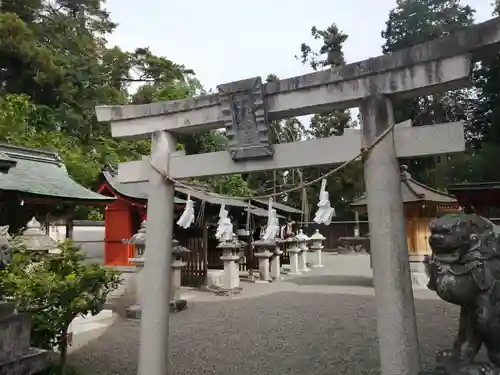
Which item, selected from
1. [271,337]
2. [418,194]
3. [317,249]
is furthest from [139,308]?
[317,249]

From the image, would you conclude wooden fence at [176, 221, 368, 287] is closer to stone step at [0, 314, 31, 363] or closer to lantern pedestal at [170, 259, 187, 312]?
lantern pedestal at [170, 259, 187, 312]

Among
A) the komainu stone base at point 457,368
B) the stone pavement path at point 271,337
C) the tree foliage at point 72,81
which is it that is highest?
the tree foliage at point 72,81

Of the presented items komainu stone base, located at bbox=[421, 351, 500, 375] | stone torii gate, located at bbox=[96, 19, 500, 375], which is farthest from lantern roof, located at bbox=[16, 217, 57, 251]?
komainu stone base, located at bbox=[421, 351, 500, 375]

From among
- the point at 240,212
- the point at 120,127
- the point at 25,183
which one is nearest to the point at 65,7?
the point at 240,212

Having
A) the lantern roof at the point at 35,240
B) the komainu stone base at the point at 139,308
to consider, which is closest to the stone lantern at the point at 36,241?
the lantern roof at the point at 35,240

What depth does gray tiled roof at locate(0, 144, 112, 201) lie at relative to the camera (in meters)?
9.95

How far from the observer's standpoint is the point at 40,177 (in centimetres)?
1147

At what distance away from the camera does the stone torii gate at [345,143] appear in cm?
332

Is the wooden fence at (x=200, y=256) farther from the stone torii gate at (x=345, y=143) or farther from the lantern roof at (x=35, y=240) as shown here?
the stone torii gate at (x=345, y=143)

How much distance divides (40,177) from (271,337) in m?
7.70

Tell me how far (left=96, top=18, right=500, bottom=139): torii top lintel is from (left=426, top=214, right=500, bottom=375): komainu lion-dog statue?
1116mm

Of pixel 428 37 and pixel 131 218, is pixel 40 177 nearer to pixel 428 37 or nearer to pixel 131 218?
pixel 131 218

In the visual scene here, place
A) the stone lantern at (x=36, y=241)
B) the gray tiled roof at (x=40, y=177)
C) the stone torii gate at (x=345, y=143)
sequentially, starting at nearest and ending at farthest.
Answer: the stone torii gate at (x=345, y=143), the stone lantern at (x=36, y=241), the gray tiled roof at (x=40, y=177)

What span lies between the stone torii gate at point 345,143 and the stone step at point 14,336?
1.24m
